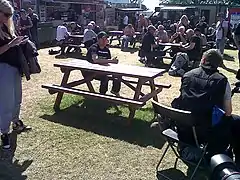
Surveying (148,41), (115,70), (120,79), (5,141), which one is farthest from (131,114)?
(148,41)

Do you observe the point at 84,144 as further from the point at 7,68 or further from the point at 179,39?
the point at 179,39

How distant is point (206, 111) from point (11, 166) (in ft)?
6.82

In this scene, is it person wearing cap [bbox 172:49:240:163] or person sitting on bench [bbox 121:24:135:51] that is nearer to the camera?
person wearing cap [bbox 172:49:240:163]

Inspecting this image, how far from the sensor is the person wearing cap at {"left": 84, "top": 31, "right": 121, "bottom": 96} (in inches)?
223

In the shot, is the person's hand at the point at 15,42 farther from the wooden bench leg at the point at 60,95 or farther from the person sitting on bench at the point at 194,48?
the person sitting on bench at the point at 194,48

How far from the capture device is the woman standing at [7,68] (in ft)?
11.4

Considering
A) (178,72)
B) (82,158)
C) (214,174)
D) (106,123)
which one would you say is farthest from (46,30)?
(214,174)

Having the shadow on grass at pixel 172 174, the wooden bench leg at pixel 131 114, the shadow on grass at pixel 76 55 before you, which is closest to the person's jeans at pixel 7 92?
the wooden bench leg at pixel 131 114

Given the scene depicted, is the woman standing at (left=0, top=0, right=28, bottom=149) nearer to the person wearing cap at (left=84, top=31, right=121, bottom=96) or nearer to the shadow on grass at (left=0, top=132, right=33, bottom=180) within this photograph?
the shadow on grass at (left=0, top=132, right=33, bottom=180)

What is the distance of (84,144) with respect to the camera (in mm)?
4066

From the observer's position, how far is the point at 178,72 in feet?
27.7

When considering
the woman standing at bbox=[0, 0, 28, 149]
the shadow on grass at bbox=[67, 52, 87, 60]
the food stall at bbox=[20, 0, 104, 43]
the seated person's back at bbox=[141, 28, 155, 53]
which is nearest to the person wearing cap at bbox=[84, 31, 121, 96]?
the woman standing at bbox=[0, 0, 28, 149]

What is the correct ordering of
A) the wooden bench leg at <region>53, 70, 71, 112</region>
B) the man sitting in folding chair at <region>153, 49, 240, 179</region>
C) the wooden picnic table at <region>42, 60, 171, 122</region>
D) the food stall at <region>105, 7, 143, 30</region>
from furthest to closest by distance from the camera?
the food stall at <region>105, 7, 143, 30</region>
the wooden bench leg at <region>53, 70, 71, 112</region>
the wooden picnic table at <region>42, 60, 171, 122</region>
the man sitting in folding chair at <region>153, 49, 240, 179</region>

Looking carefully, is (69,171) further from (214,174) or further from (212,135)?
(214,174)
